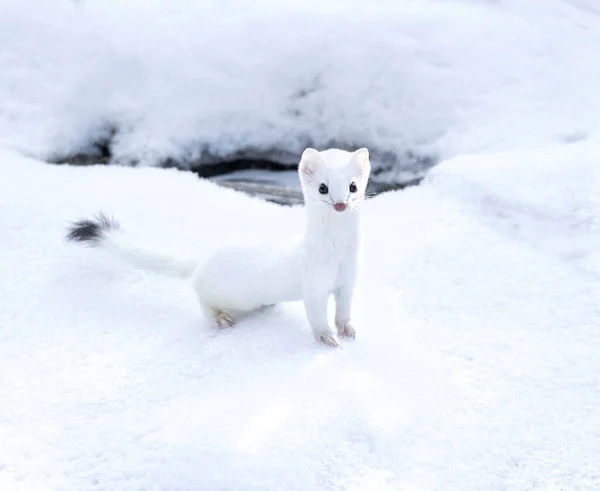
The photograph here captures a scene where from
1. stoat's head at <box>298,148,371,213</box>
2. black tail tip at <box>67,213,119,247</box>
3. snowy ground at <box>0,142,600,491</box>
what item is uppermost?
stoat's head at <box>298,148,371,213</box>

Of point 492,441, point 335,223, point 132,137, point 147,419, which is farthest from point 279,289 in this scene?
point 132,137

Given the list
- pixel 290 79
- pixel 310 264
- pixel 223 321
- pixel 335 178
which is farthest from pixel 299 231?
pixel 290 79

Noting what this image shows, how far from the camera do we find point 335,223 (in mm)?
1678

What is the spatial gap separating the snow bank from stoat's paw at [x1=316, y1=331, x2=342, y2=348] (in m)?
1.22

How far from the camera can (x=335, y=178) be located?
1.59 m

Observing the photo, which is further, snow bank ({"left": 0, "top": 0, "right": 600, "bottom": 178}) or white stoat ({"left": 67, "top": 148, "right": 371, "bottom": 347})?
snow bank ({"left": 0, "top": 0, "right": 600, "bottom": 178})

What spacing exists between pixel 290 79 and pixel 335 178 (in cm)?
161

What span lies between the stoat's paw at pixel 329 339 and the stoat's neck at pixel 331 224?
0.75 ft

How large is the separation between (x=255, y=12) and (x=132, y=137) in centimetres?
89

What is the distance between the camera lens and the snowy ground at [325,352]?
1.40 meters

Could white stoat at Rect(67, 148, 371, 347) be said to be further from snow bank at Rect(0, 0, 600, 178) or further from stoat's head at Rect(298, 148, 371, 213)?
snow bank at Rect(0, 0, 600, 178)

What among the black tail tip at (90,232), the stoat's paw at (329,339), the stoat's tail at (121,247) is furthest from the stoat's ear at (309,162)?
the black tail tip at (90,232)

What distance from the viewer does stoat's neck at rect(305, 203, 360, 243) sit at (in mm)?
1671

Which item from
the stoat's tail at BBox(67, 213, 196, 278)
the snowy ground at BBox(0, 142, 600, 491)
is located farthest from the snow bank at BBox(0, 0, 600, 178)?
the stoat's tail at BBox(67, 213, 196, 278)
